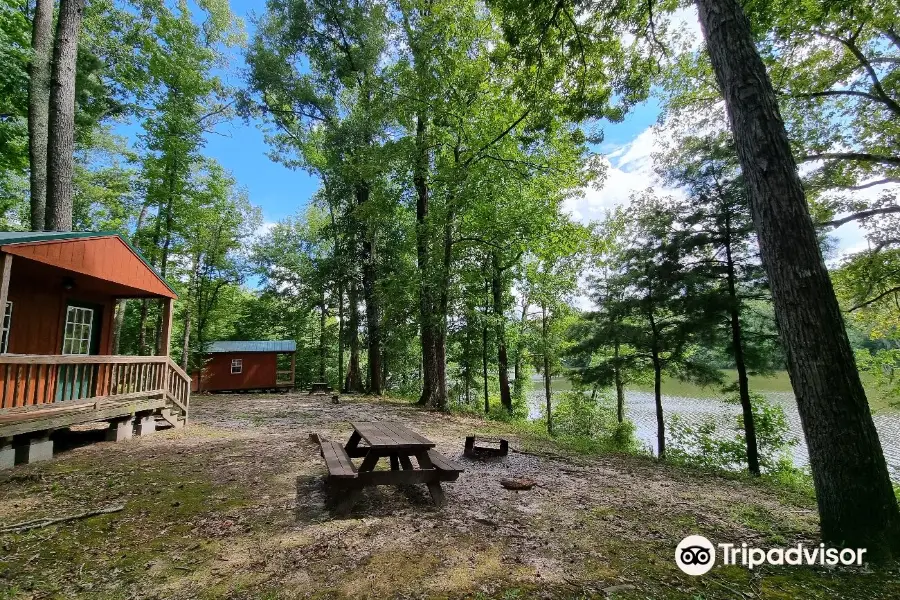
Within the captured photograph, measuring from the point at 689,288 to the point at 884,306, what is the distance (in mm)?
5542

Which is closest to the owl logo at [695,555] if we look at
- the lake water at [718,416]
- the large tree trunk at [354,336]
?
the lake water at [718,416]

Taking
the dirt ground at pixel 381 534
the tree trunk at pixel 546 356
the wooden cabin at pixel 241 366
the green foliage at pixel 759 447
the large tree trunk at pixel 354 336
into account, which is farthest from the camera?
the wooden cabin at pixel 241 366

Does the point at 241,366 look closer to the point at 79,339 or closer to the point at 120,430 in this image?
the point at 79,339

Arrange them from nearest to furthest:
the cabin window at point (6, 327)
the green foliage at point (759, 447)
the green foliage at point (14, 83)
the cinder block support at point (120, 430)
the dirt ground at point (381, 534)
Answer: the dirt ground at point (381, 534) < the cinder block support at point (120, 430) < the cabin window at point (6, 327) < the green foliage at point (14, 83) < the green foliage at point (759, 447)

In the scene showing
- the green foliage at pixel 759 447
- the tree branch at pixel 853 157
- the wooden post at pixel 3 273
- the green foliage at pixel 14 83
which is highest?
the green foliage at pixel 14 83

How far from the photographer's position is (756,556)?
3092 mm

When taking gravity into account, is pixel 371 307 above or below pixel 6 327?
above

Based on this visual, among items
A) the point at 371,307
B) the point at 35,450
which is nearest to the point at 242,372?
the point at 371,307

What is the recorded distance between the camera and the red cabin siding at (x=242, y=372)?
66.3ft

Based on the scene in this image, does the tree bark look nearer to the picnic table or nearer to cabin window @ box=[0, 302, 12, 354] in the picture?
the picnic table

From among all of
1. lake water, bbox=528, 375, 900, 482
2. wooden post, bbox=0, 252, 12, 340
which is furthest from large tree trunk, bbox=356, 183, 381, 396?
wooden post, bbox=0, 252, 12, 340

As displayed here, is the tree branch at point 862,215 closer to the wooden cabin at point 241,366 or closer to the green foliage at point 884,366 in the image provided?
the green foliage at point 884,366

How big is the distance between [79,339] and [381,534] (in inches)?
364

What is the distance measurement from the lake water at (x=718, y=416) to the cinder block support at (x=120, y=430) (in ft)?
42.3
